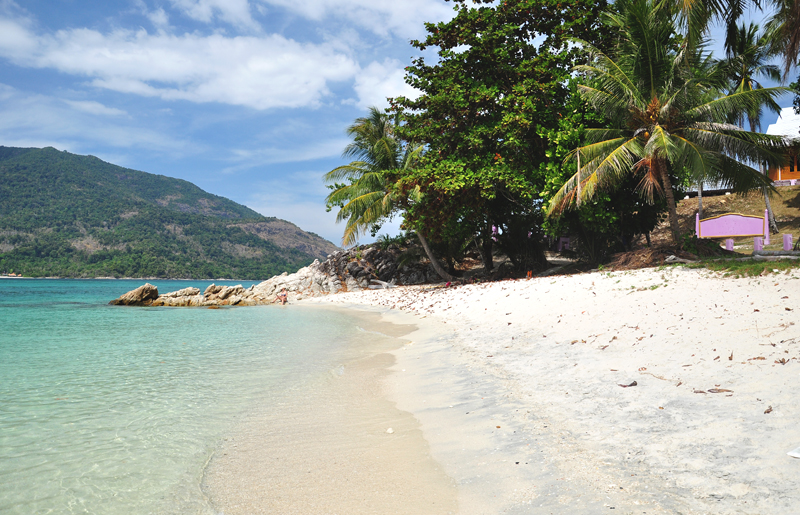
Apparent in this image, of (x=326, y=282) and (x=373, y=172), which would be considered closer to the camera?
(x=373, y=172)

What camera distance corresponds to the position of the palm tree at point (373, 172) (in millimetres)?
23250

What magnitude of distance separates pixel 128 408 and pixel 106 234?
130590mm

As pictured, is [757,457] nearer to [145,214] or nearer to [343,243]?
[343,243]

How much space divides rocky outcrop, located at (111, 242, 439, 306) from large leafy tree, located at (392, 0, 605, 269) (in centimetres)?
884

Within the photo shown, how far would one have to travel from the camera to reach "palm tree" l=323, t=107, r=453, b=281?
23.2m

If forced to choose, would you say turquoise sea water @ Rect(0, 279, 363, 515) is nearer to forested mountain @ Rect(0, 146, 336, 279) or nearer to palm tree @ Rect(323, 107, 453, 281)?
palm tree @ Rect(323, 107, 453, 281)

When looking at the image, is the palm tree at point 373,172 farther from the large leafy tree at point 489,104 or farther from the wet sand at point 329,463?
the wet sand at point 329,463

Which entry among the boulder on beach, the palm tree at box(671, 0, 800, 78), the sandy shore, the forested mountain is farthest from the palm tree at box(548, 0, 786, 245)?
the forested mountain

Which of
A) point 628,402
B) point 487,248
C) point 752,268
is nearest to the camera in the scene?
point 628,402

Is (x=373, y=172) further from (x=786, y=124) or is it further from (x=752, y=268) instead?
(x=786, y=124)

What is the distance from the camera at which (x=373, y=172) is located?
2314 centimetres

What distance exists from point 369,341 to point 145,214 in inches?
5845

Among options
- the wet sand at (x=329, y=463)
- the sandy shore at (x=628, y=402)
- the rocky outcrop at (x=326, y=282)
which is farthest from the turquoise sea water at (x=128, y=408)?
the rocky outcrop at (x=326, y=282)

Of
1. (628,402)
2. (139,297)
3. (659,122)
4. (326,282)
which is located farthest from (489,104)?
(139,297)
